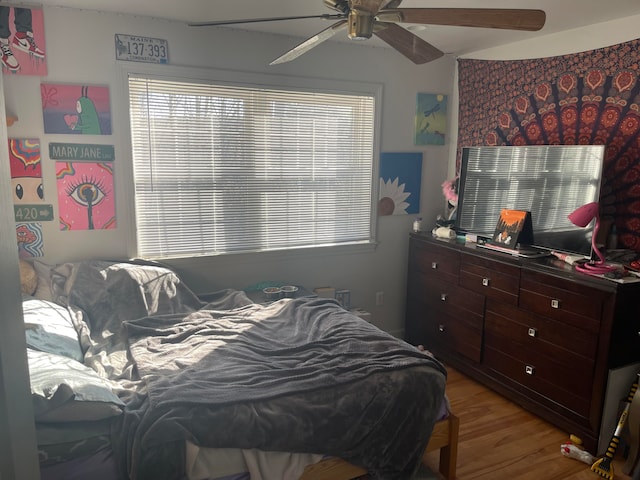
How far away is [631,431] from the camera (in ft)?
7.80

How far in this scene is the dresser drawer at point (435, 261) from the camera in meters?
3.40

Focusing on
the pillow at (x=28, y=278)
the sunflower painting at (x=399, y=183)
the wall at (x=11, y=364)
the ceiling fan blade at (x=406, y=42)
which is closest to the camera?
the wall at (x=11, y=364)

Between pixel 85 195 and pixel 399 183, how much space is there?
239 centimetres

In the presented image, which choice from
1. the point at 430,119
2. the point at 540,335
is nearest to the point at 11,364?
the point at 540,335

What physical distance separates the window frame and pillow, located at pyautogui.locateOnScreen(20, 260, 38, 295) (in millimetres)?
565

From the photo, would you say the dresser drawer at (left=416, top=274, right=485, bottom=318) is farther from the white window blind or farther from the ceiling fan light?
the ceiling fan light

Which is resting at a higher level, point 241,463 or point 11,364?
point 11,364

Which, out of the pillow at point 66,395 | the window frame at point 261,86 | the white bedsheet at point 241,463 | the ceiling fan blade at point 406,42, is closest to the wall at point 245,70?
the window frame at point 261,86

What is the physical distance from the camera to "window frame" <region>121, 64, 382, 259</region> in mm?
2949

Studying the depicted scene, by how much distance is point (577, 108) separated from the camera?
3.03 m

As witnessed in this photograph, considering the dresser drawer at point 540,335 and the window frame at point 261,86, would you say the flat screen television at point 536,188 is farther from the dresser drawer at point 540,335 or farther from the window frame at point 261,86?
the window frame at point 261,86

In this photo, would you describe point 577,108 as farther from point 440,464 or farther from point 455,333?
point 440,464

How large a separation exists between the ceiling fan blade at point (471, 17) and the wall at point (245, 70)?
5.65 feet

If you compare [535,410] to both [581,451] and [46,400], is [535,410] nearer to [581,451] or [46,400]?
[581,451]
